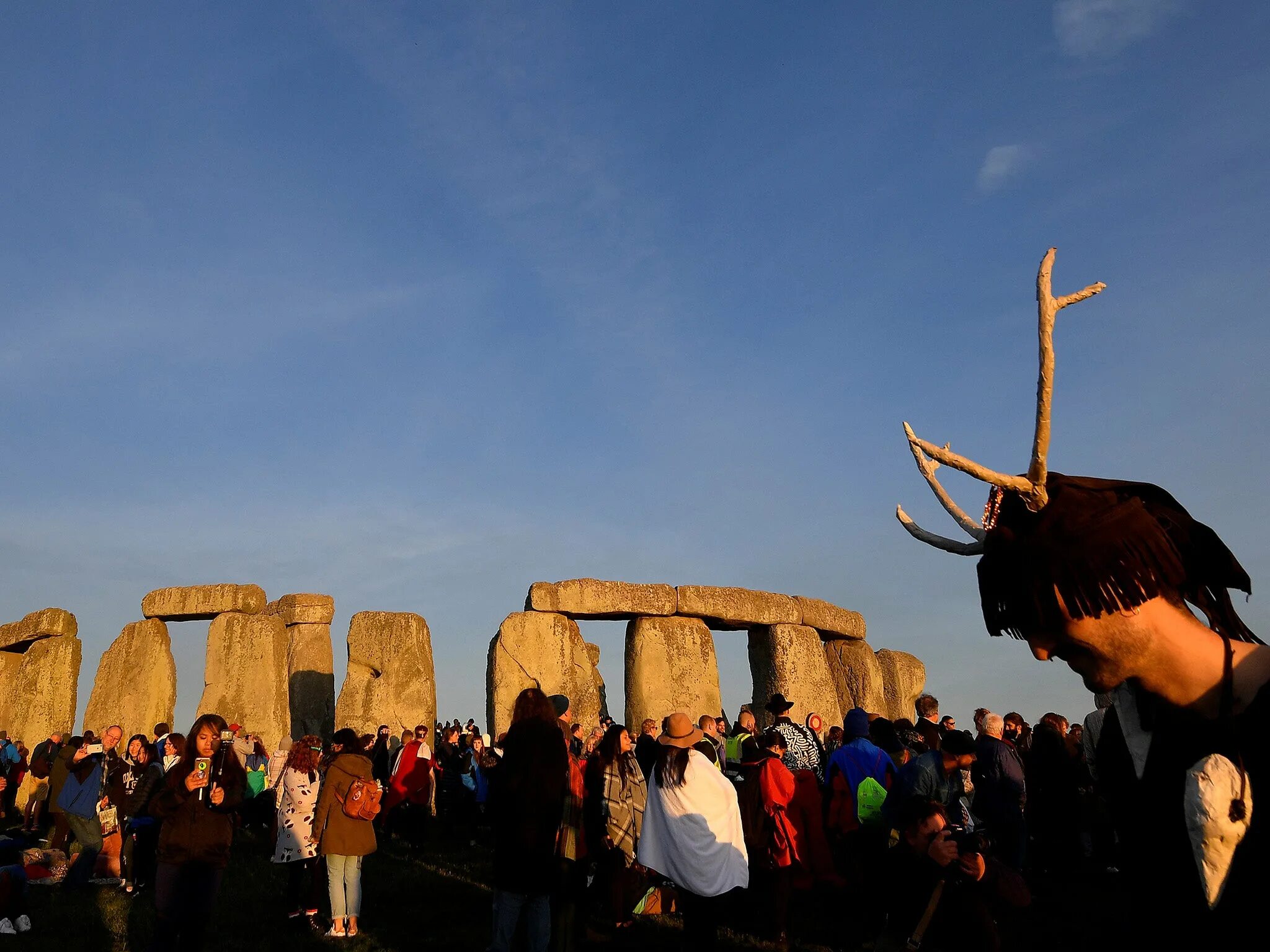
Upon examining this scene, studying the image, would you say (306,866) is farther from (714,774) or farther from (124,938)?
(714,774)

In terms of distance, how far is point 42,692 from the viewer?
22094 mm

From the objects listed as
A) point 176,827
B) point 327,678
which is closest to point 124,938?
point 176,827

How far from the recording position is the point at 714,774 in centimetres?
610

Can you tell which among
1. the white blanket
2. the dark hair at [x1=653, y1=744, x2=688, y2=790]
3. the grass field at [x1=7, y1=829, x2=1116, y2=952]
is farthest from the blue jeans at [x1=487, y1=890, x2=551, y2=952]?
the grass field at [x1=7, y1=829, x2=1116, y2=952]

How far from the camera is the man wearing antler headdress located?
1564 millimetres

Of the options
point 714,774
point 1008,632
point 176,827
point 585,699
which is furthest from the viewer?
point 585,699

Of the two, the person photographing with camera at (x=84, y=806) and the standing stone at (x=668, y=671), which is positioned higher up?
the standing stone at (x=668, y=671)

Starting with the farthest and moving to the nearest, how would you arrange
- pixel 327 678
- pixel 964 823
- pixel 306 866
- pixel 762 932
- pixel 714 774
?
pixel 327 678, pixel 306 866, pixel 762 932, pixel 714 774, pixel 964 823

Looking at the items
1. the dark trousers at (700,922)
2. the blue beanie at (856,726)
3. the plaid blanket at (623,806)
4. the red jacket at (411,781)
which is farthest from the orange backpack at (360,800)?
the red jacket at (411,781)

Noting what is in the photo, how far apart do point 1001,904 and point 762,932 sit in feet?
6.32

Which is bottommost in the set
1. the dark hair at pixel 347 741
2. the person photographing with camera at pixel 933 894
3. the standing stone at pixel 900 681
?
the person photographing with camera at pixel 933 894

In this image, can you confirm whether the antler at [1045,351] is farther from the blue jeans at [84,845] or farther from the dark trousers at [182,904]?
the blue jeans at [84,845]

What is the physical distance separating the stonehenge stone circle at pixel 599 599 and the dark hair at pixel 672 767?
11.8m

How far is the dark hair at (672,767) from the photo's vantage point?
19.7 ft
